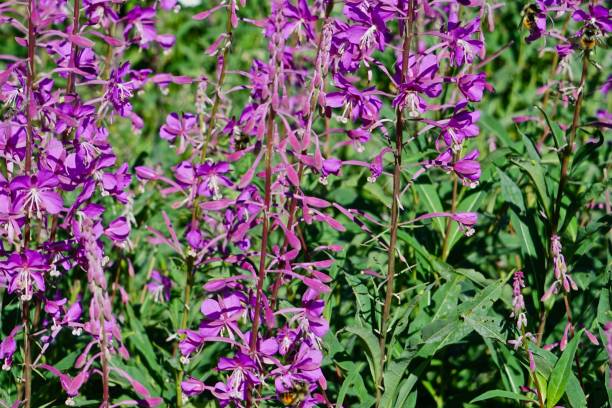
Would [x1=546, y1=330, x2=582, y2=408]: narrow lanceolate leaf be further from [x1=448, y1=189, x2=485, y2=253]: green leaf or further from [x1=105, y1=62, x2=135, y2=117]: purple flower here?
[x1=105, y1=62, x2=135, y2=117]: purple flower

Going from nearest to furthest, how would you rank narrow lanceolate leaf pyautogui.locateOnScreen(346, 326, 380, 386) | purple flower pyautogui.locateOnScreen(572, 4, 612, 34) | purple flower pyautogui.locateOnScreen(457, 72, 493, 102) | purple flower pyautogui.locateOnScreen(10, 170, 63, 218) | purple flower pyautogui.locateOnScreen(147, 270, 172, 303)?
purple flower pyautogui.locateOnScreen(10, 170, 63, 218), purple flower pyautogui.locateOnScreen(457, 72, 493, 102), narrow lanceolate leaf pyautogui.locateOnScreen(346, 326, 380, 386), purple flower pyautogui.locateOnScreen(572, 4, 612, 34), purple flower pyautogui.locateOnScreen(147, 270, 172, 303)

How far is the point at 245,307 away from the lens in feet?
9.21

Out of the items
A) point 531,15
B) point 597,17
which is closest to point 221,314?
point 531,15

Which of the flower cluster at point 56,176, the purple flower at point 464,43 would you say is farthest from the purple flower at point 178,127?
the purple flower at point 464,43

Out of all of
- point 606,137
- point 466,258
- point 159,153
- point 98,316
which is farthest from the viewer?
point 159,153

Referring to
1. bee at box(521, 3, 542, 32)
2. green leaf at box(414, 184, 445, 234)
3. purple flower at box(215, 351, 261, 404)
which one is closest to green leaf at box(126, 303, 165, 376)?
purple flower at box(215, 351, 261, 404)

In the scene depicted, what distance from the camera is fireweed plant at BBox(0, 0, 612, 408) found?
8.73 feet

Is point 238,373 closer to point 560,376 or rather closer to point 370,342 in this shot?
point 370,342

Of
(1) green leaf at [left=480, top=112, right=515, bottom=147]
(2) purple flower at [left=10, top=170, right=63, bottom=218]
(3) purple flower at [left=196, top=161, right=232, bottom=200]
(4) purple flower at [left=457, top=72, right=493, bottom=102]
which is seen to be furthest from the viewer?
(1) green leaf at [left=480, top=112, right=515, bottom=147]

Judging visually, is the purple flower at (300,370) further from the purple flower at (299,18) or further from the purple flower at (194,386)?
the purple flower at (299,18)

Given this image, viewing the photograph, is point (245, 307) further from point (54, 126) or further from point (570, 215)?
point (570, 215)

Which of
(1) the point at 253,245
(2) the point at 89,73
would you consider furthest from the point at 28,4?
(1) the point at 253,245

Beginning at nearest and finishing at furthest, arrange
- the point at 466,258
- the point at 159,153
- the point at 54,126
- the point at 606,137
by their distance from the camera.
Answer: the point at 54,126 < the point at 466,258 < the point at 606,137 < the point at 159,153

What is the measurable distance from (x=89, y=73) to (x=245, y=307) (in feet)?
3.27
